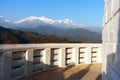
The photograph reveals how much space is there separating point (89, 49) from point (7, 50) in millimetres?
9000

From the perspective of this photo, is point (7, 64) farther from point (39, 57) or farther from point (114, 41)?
point (114, 41)

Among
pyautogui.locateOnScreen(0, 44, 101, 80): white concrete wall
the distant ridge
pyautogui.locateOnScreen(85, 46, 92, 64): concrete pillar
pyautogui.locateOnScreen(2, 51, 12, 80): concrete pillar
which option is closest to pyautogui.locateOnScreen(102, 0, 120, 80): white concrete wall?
pyautogui.locateOnScreen(0, 44, 101, 80): white concrete wall

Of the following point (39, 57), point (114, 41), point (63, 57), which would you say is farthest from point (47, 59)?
point (114, 41)

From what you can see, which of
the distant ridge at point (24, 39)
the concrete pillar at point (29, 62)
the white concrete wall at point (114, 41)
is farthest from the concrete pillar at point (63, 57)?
the white concrete wall at point (114, 41)

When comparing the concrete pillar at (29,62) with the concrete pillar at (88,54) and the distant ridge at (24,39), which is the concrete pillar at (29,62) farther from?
the distant ridge at (24,39)

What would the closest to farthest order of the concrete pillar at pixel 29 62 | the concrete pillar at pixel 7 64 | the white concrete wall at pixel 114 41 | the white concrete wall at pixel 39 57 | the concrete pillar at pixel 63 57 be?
the white concrete wall at pixel 114 41 < the concrete pillar at pixel 7 64 < the white concrete wall at pixel 39 57 < the concrete pillar at pixel 29 62 < the concrete pillar at pixel 63 57

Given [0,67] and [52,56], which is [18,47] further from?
[52,56]

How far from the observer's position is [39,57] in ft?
46.9

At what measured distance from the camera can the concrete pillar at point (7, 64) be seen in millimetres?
10281

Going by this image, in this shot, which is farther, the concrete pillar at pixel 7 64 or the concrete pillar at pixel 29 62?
the concrete pillar at pixel 29 62

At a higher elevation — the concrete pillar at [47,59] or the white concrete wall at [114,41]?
the white concrete wall at [114,41]

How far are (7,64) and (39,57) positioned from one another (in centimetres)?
392

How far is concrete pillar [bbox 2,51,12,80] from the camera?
33.7ft

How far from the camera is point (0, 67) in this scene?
1021 centimetres
